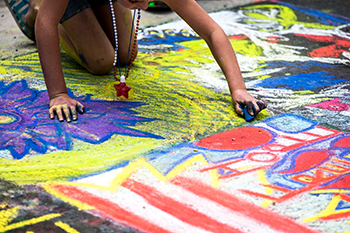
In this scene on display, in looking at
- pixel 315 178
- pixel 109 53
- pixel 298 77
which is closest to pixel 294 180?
pixel 315 178

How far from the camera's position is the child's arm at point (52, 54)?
75.0 inches

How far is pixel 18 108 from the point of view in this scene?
79.3 inches

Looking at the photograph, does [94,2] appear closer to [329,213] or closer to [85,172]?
[85,172]

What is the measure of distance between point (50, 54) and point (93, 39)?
634 mm

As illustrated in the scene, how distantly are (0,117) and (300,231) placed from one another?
154 cm

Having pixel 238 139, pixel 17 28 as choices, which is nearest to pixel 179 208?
pixel 238 139

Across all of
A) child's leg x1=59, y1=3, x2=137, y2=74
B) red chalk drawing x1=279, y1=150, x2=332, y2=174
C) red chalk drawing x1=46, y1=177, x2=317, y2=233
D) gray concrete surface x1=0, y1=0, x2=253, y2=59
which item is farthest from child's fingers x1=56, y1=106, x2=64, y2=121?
gray concrete surface x1=0, y1=0, x2=253, y2=59

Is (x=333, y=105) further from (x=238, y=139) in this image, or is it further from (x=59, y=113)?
(x=59, y=113)

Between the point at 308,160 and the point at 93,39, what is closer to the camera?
the point at 308,160

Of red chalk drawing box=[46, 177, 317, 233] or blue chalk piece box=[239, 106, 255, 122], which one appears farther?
blue chalk piece box=[239, 106, 255, 122]

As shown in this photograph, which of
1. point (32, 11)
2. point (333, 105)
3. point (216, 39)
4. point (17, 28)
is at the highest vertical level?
point (32, 11)

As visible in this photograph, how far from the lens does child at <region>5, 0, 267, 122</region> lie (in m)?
1.92

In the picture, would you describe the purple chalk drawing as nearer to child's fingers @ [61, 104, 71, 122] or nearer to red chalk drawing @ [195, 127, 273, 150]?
child's fingers @ [61, 104, 71, 122]

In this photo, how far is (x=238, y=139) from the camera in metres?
1.76
